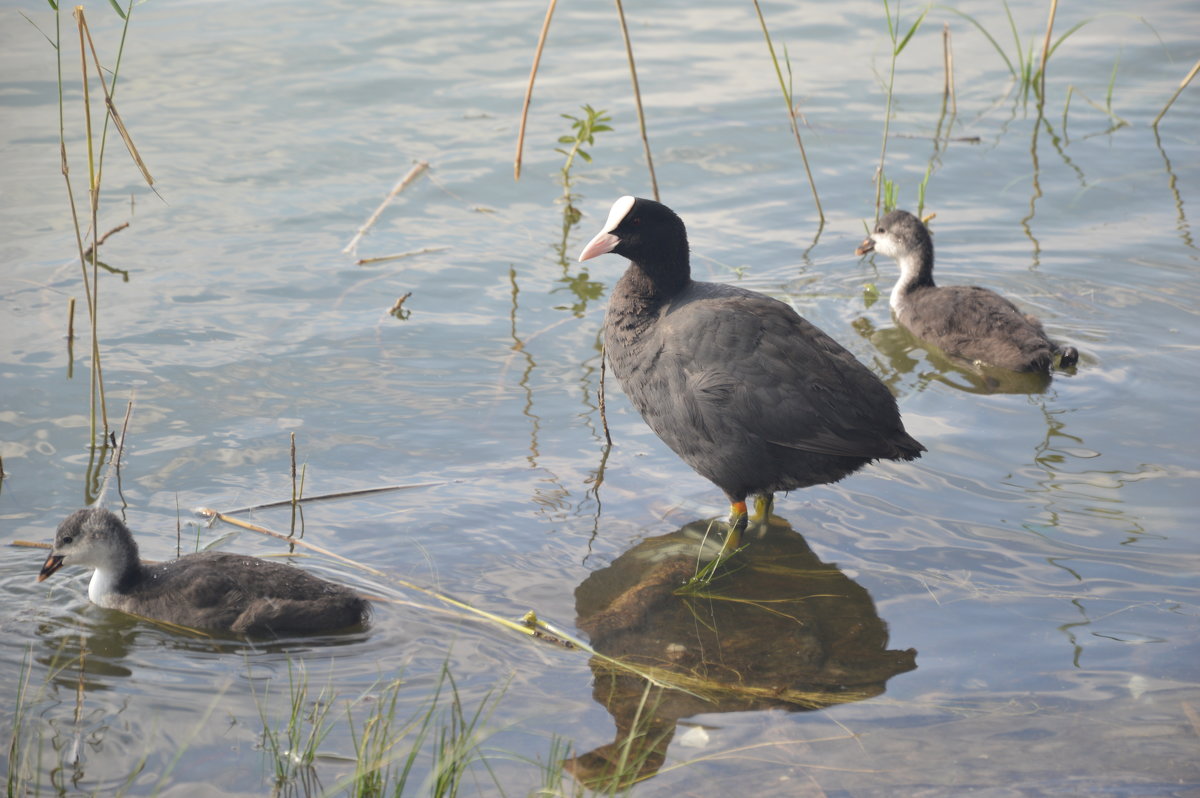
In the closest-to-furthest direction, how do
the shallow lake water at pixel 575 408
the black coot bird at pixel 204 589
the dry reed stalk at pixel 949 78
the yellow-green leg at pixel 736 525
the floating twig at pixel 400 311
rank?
the shallow lake water at pixel 575 408 → the black coot bird at pixel 204 589 → the yellow-green leg at pixel 736 525 → the floating twig at pixel 400 311 → the dry reed stalk at pixel 949 78

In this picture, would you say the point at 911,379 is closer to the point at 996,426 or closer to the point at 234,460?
the point at 996,426

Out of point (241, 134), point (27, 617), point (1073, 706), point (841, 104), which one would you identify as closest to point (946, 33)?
point (841, 104)

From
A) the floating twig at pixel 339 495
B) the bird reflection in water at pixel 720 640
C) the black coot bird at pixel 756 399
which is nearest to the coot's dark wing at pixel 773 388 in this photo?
the black coot bird at pixel 756 399

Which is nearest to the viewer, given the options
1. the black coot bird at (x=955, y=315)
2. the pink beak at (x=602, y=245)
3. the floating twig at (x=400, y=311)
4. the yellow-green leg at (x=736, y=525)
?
the yellow-green leg at (x=736, y=525)

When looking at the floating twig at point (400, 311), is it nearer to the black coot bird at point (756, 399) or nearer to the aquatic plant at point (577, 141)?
the aquatic plant at point (577, 141)

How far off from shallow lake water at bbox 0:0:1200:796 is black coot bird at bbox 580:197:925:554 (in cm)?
41

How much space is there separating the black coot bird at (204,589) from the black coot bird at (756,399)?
1.46 m

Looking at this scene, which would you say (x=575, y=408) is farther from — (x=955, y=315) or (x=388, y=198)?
(x=388, y=198)

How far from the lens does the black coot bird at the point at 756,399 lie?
4.77m

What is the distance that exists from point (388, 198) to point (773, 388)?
4.35 meters

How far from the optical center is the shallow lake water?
3.88 m

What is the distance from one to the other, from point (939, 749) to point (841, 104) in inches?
288

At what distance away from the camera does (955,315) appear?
6738 mm

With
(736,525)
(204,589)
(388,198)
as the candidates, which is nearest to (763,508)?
(736,525)
